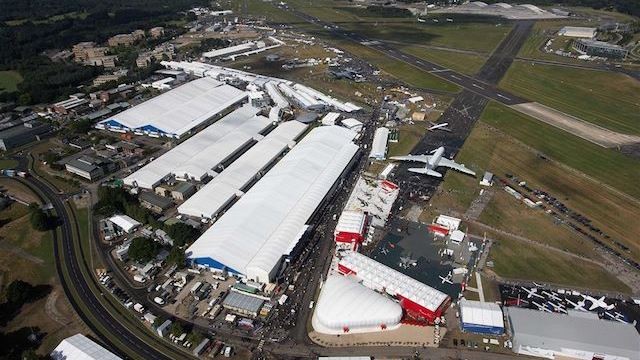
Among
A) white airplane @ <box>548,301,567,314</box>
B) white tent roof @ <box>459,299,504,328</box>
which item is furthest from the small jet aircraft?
white airplane @ <box>548,301,567,314</box>

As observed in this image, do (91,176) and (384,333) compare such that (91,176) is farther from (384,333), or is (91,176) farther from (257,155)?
(384,333)

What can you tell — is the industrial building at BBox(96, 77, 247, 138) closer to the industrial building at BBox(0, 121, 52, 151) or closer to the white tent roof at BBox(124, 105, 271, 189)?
the white tent roof at BBox(124, 105, 271, 189)

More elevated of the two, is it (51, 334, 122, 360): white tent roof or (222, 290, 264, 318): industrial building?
(222, 290, 264, 318): industrial building

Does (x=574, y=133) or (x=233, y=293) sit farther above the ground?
(x=574, y=133)

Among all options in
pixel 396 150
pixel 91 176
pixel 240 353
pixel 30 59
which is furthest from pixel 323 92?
pixel 30 59

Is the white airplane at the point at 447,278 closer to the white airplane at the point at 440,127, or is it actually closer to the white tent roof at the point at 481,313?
the white tent roof at the point at 481,313
